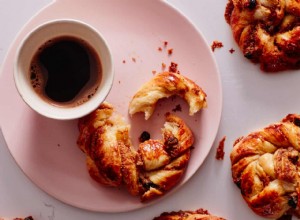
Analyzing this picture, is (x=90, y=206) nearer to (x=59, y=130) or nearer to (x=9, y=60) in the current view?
(x=59, y=130)

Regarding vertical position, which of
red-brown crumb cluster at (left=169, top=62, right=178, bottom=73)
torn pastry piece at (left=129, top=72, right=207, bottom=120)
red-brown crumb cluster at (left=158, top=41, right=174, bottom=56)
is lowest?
torn pastry piece at (left=129, top=72, right=207, bottom=120)

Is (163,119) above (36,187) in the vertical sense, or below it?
above

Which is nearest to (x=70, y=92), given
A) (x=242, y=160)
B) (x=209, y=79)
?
(x=209, y=79)

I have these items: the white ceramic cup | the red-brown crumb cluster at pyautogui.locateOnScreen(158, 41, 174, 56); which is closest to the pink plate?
the red-brown crumb cluster at pyautogui.locateOnScreen(158, 41, 174, 56)

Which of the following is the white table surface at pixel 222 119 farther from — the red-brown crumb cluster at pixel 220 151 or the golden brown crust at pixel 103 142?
the golden brown crust at pixel 103 142

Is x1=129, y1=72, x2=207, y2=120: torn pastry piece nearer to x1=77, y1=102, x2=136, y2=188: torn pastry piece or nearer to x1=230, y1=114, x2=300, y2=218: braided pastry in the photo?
x1=77, y1=102, x2=136, y2=188: torn pastry piece

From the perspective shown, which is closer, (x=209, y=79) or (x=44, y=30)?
(x=44, y=30)
